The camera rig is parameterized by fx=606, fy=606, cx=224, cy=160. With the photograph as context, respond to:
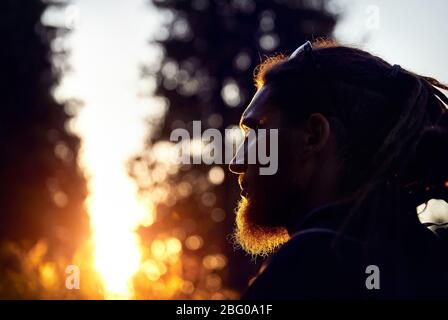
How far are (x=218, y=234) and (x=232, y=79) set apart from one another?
491cm

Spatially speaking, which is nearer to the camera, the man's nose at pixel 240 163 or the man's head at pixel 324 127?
the man's head at pixel 324 127

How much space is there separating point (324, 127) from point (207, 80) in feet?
58.2

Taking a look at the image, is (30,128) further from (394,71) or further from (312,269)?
(312,269)

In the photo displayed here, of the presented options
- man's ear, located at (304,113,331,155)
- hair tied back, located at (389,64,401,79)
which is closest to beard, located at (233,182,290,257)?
man's ear, located at (304,113,331,155)

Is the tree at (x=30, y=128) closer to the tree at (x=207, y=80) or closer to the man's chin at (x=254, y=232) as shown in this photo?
the tree at (x=207, y=80)

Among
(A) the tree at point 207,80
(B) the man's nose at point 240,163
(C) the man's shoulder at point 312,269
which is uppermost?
(A) the tree at point 207,80

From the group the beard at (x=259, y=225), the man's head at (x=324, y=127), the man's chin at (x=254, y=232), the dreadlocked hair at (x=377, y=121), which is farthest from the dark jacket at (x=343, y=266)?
the man's chin at (x=254, y=232)

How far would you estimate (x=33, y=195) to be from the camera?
33.2 metres

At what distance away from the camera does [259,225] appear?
236 centimetres

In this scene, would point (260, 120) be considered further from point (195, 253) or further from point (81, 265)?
point (195, 253)

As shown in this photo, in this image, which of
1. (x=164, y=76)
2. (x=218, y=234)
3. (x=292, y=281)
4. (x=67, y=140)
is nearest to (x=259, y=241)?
(x=292, y=281)

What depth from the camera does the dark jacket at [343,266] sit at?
163 cm

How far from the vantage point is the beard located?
7.41 feet

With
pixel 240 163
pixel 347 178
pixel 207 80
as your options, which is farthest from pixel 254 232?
pixel 207 80
